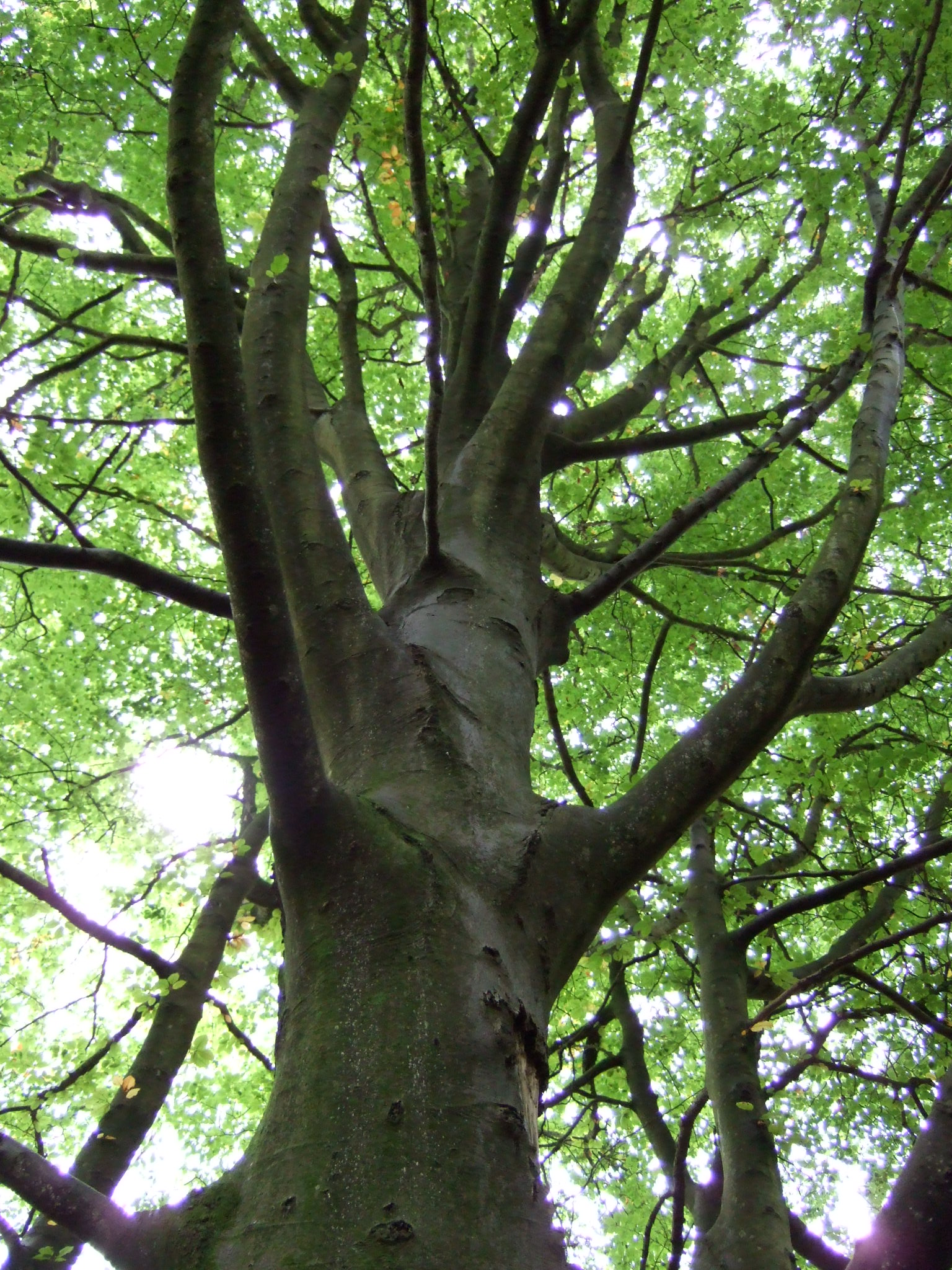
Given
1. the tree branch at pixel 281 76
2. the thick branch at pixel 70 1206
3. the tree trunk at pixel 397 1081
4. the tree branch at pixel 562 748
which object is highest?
the tree branch at pixel 281 76

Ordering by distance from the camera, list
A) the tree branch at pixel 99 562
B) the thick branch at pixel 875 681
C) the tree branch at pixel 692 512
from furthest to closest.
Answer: the tree branch at pixel 692 512 → the thick branch at pixel 875 681 → the tree branch at pixel 99 562

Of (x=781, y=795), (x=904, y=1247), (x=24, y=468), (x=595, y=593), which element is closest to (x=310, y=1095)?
(x=904, y=1247)

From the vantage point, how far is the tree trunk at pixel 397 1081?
41.1 inches

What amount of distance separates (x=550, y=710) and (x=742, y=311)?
319cm

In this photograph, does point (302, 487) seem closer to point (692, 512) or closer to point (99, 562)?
point (99, 562)

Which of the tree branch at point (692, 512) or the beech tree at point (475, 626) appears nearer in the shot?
the beech tree at point (475, 626)

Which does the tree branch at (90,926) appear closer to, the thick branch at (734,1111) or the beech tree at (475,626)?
the beech tree at (475,626)

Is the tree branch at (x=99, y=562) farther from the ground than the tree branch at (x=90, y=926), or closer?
farther from the ground

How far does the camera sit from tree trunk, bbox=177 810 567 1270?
104 cm

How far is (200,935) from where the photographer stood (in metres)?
5.02

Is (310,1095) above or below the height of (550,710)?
below

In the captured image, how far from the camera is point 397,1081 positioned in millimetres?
1188

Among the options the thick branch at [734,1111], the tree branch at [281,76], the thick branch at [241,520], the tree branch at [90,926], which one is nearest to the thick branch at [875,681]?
the thick branch at [734,1111]

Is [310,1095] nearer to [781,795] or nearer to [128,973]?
[781,795]
